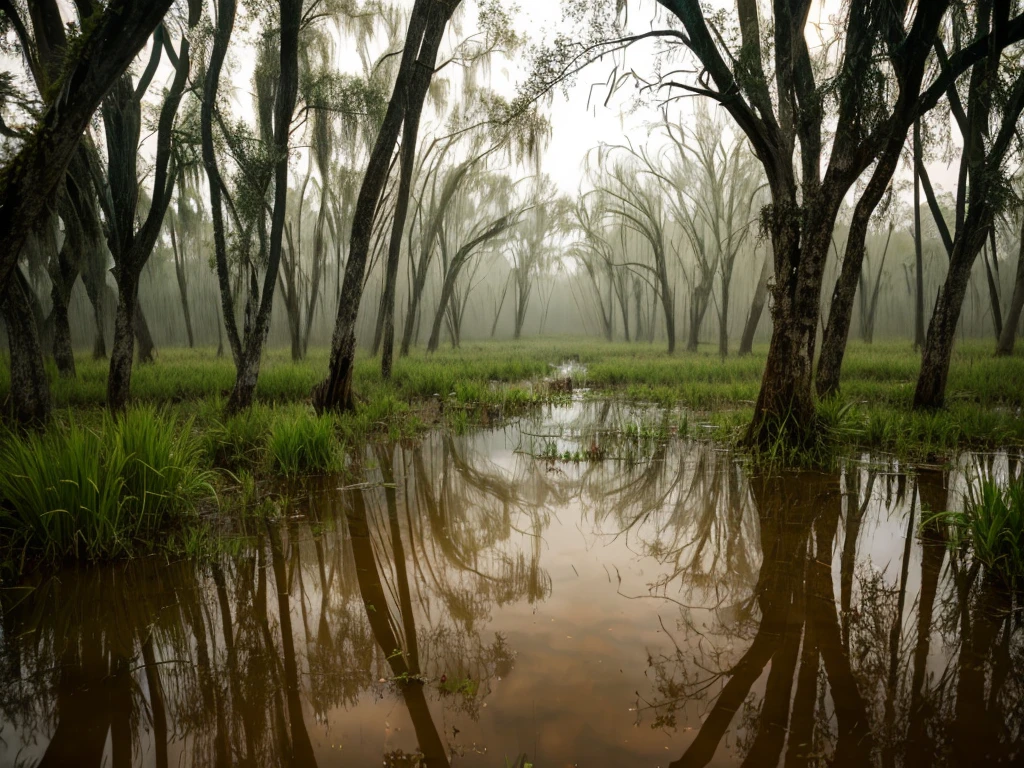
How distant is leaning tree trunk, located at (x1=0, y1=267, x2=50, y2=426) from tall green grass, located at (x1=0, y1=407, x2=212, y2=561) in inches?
87.9

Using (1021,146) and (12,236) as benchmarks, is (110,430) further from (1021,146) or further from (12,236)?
(1021,146)

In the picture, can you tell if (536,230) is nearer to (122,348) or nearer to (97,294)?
(97,294)

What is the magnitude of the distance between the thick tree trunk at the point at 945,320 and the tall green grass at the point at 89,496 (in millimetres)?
7768

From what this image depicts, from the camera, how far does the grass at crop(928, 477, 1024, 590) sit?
2.44 metres

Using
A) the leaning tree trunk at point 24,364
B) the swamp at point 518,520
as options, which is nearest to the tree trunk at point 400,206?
the swamp at point 518,520

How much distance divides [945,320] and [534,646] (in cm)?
666

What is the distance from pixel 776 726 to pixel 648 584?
0.95 m

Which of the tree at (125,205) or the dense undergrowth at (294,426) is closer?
the dense undergrowth at (294,426)

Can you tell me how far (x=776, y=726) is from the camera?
160 centimetres

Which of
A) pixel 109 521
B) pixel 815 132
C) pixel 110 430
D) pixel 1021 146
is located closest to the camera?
pixel 109 521

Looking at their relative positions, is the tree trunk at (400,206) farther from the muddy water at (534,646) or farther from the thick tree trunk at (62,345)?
the muddy water at (534,646)

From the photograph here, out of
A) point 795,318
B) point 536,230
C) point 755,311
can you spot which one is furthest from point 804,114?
point 536,230

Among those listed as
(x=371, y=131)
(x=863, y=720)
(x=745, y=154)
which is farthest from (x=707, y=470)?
(x=745, y=154)

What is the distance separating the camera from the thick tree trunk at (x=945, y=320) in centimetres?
599
